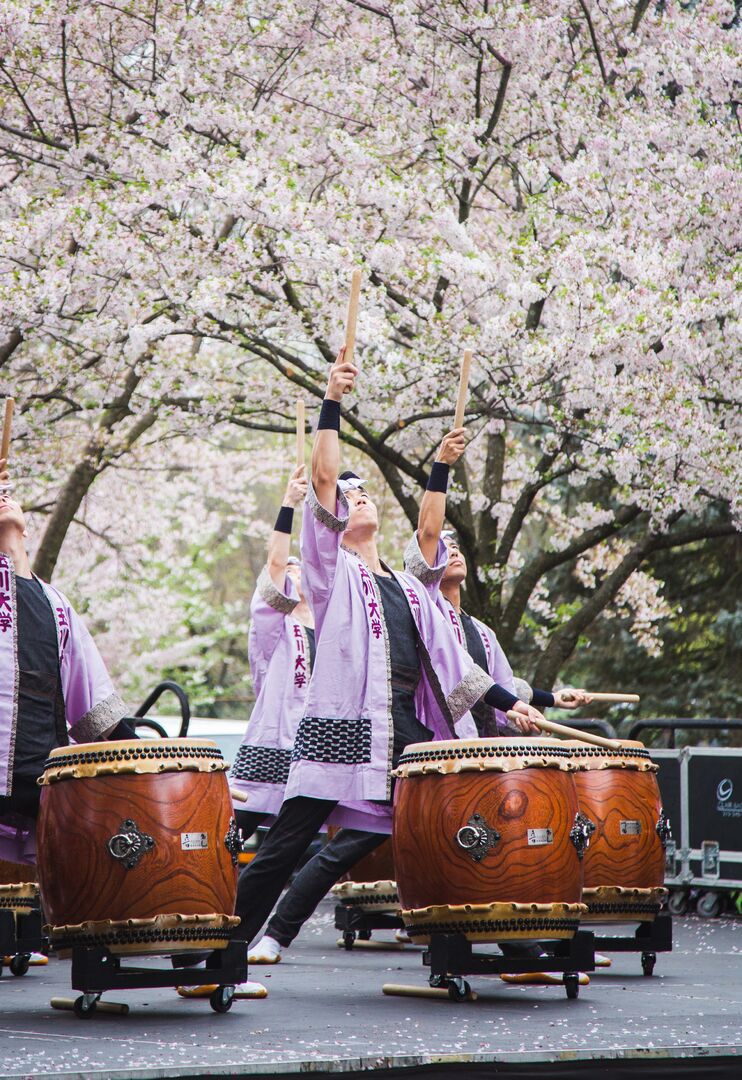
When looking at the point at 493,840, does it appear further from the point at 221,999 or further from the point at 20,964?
the point at 20,964

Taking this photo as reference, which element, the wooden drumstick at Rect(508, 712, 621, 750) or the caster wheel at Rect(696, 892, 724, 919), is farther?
the caster wheel at Rect(696, 892, 724, 919)

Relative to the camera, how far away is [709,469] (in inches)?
308

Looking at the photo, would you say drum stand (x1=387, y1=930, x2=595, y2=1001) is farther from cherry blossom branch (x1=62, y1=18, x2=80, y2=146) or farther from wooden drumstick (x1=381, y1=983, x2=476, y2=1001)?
cherry blossom branch (x1=62, y1=18, x2=80, y2=146)

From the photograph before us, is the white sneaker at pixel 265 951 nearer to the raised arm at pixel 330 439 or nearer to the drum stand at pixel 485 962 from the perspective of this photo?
the drum stand at pixel 485 962

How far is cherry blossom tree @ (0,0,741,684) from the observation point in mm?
7660

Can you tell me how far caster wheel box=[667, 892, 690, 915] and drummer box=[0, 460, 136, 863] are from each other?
13.7 feet

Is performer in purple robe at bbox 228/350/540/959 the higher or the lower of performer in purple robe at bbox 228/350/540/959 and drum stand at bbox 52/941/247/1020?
the higher

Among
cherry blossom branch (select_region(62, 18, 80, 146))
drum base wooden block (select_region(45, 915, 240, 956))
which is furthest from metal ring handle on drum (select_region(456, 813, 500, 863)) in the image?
cherry blossom branch (select_region(62, 18, 80, 146))

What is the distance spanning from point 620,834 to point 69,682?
70.1 inches

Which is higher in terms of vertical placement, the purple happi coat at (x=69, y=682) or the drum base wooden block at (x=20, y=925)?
the purple happi coat at (x=69, y=682)

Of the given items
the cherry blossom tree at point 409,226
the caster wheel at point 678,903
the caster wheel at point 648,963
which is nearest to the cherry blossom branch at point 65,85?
the cherry blossom tree at point 409,226

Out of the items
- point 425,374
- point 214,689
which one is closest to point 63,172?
point 425,374

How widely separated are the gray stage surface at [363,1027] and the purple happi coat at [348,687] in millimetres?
573

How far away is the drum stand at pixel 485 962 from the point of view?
3.93 meters
